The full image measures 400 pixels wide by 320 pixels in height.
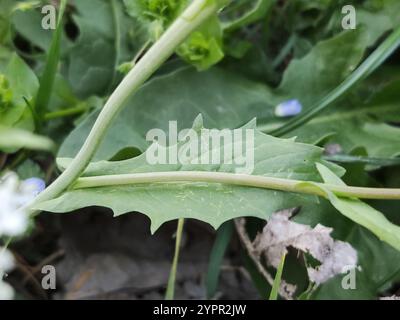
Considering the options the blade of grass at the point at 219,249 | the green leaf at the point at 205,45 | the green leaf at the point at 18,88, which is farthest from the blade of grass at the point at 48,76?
the blade of grass at the point at 219,249

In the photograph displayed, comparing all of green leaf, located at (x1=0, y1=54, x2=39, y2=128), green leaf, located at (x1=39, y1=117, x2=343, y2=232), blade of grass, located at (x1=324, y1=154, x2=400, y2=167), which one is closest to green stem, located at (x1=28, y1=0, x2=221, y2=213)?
green leaf, located at (x1=39, y1=117, x2=343, y2=232)

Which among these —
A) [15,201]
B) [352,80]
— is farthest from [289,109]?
[15,201]

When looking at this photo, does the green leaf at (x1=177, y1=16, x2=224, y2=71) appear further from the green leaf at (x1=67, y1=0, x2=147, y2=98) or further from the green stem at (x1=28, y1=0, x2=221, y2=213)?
the green stem at (x1=28, y1=0, x2=221, y2=213)

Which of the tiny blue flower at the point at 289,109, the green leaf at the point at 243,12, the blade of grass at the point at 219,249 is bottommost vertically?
the blade of grass at the point at 219,249

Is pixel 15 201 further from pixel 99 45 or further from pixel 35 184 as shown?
pixel 99 45

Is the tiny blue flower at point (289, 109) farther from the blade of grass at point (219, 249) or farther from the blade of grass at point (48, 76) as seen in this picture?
the blade of grass at point (48, 76)

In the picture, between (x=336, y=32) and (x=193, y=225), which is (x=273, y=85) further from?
(x=193, y=225)
